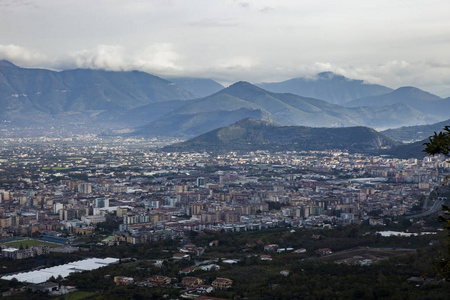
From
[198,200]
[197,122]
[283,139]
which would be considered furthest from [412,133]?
[198,200]

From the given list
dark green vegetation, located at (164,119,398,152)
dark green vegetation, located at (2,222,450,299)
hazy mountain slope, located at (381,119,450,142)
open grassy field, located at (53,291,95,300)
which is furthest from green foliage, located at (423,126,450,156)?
hazy mountain slope, located at (381,119,450,142)

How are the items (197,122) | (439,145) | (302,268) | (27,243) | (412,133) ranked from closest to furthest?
(439,145)
(302,268)
(27,243)
(412,133)
(197,122)

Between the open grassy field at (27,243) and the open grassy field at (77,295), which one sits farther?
the open grassy field at (27,243)

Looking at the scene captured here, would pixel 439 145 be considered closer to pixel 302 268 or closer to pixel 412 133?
pixel 302 268

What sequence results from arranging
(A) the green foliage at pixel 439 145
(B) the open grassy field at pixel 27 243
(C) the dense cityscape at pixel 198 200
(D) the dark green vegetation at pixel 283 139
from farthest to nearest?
(D) the dark green vegetation at pixel 283 139 → (C) the dense cityscape at pixel 198 200 → (B) the open grassy field at pixel 27 243 → (A) the green foliage at pixel 439 145

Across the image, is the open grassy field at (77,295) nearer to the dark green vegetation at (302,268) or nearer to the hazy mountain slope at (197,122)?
the dark green vegetation at (302,268)

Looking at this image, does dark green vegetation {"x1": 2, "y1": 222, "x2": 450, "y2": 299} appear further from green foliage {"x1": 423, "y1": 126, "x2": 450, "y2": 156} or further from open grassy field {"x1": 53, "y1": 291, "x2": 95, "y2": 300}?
green foliage {"x1": 423, "y1": 126, "x2": 450, "y2": 156}

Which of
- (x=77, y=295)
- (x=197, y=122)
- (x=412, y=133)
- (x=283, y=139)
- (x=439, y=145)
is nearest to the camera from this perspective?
(x=439, y=145)

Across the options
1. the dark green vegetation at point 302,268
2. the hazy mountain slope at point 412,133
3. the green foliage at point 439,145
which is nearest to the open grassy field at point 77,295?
the dark green vegetation at point 302,268

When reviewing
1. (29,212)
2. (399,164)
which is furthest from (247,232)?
(399,164)
